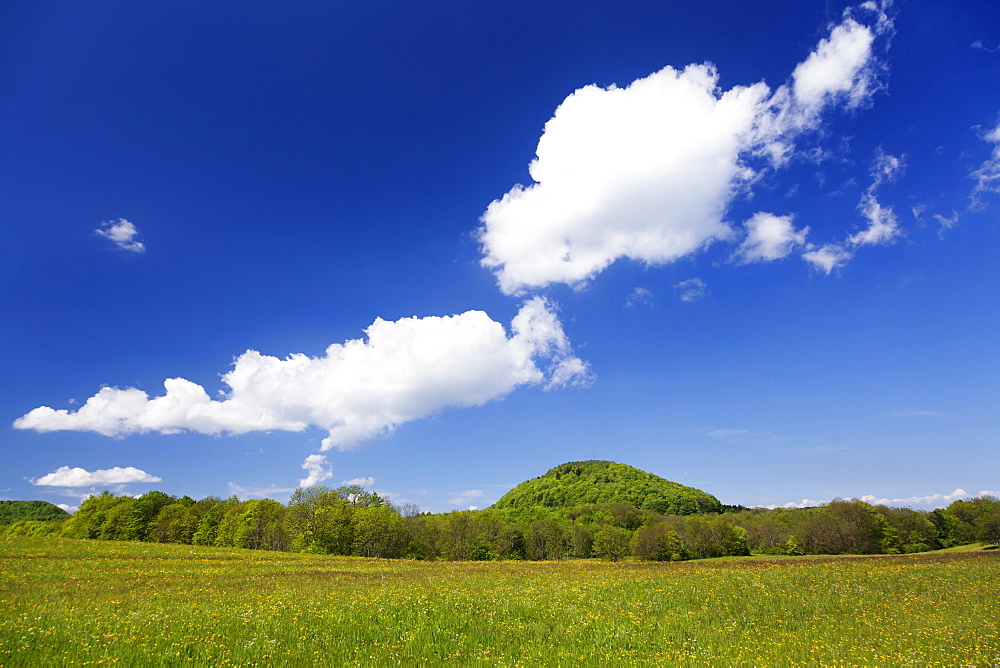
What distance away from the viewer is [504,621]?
16797 millimetres

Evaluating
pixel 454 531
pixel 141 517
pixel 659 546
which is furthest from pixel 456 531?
pixel 141 517

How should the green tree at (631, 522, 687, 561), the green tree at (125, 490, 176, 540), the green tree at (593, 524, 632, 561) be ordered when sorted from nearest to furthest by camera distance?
1. the green tree at (631, 522, 687, 561)
2. the green tree at (125, 490, 176, 540)
3. the green tree at (593, 524, 632, 561)

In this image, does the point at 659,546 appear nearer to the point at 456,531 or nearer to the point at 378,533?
the point at 456,531

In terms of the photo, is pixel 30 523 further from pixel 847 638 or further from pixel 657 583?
pixel 847 638

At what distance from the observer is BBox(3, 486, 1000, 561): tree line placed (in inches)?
3378

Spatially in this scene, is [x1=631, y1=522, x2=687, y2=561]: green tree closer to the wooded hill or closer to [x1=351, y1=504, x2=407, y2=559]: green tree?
the wooded hill

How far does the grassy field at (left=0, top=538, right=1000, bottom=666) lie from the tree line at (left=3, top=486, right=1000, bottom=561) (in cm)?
6232

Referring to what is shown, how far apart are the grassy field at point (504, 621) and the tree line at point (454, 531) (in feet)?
204

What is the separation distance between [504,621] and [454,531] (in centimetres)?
8918

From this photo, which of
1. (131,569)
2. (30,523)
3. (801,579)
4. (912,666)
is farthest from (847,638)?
(30,523)

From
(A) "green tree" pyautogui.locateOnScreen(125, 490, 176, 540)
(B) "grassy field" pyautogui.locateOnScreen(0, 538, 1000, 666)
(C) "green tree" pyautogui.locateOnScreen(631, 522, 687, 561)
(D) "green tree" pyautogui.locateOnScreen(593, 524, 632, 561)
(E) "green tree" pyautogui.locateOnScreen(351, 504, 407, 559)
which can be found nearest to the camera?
(B) "grassy field" pyautogui.locateOnScreen(0, 538, 1000, 666)

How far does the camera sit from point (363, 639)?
14.1 meters

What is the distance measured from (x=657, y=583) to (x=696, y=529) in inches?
3373

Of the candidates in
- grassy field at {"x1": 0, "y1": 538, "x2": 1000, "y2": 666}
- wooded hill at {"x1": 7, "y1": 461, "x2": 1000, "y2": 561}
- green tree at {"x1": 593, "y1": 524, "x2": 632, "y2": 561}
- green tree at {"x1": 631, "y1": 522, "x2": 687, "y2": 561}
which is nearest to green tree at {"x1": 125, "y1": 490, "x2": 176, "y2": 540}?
wooded hill at {"x1": 7, "y1": 461, "x2": 1000, "y2": 561}
